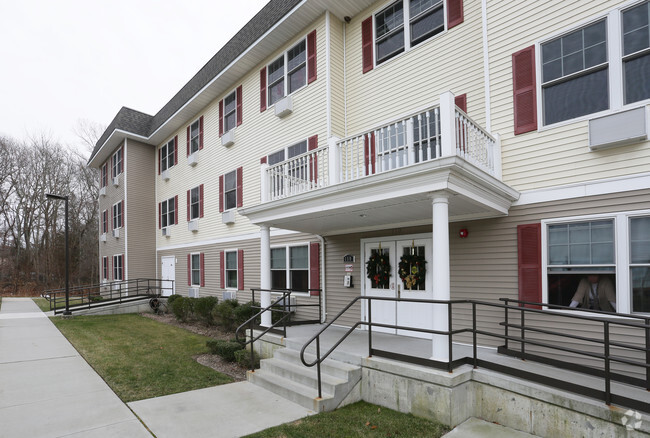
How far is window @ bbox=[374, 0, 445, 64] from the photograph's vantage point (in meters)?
8.13

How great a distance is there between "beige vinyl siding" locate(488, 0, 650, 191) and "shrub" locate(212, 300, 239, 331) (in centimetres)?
804

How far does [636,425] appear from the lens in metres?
3.81

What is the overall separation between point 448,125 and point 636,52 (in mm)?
2883

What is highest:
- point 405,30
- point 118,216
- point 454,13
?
point 405,30

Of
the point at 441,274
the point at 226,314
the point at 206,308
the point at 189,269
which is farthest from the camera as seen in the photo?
the point at 189,269

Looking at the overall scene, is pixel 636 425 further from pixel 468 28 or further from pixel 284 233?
pixel 284 233

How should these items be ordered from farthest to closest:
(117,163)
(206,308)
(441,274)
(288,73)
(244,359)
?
(117,163)
(206,308)
(288,73)
(244,359)
(441,274)

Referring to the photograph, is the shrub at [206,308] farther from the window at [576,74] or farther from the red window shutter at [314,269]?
the window at [576,74]

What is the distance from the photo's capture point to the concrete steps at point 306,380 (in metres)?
5.53

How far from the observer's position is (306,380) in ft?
19.7

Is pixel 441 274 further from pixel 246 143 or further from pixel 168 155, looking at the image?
pixel 168 155

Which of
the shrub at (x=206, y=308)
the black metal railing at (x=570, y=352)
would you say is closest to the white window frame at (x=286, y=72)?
the shrub at (x=206, y=308)

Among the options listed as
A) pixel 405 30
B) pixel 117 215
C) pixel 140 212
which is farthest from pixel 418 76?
pixel 117 215

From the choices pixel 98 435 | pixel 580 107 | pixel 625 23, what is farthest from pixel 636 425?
pixel 98 435
